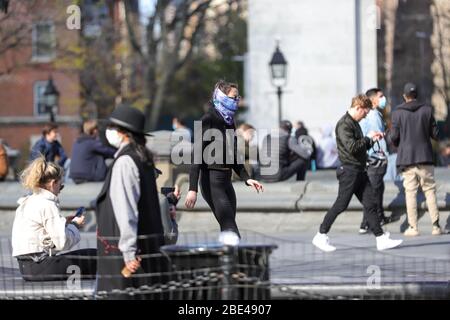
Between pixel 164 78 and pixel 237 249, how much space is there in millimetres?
40606

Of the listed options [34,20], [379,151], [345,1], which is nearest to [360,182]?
[379,151]

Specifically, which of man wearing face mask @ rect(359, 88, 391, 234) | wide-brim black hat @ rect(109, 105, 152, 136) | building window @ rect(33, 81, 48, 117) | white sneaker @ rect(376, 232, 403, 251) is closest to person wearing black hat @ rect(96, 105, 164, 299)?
wide-brim black hat @ rect(109, 105, 152, 136)

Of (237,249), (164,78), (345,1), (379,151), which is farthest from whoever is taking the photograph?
(164,78)

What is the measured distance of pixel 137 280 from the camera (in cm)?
784

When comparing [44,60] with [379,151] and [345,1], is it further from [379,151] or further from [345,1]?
[379,151]

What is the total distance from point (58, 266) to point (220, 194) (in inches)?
81.6

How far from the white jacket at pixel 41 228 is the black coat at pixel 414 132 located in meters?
6.29

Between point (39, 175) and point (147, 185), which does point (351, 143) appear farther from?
point (147, 185)

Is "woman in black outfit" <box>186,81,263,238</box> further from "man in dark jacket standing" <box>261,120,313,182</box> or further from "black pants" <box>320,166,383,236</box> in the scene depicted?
"man in dark jacket standing" <box>261,120,313,182</box>

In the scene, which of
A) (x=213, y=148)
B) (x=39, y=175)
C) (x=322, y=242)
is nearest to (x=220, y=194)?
(x=213, y=148)

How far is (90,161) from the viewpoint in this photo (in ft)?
60.8

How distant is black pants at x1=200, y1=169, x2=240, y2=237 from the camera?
1087cm

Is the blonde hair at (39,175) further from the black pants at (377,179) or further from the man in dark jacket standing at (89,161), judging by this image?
the man in dark jacket standing at (89,161)

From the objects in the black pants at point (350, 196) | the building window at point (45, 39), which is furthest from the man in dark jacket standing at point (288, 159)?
the building window at point (45, 39)
